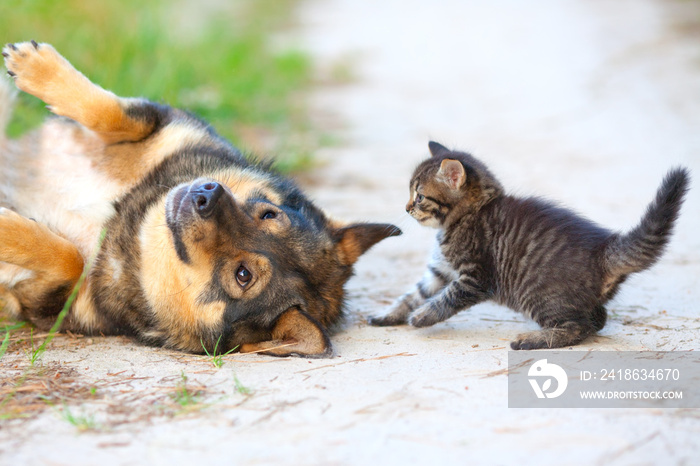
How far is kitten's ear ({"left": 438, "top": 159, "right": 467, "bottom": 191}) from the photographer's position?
13.1ft

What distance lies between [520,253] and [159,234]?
77.2 inches

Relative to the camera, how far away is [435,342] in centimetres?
371

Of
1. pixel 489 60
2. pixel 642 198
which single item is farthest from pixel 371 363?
pixel 489 60

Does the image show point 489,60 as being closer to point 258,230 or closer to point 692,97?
point 692,97

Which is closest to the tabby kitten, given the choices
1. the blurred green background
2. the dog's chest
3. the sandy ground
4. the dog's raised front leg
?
the sandy ground

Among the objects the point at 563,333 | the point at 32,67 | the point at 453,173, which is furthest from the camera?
the point at 32,67

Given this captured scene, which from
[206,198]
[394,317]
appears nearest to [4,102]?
[206,198]

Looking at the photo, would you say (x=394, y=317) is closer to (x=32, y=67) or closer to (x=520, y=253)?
(x=520, y=253)

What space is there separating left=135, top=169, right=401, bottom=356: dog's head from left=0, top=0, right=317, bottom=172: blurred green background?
248cm

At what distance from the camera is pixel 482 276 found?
3.87 m

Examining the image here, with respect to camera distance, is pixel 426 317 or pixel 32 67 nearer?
pixel 426 317

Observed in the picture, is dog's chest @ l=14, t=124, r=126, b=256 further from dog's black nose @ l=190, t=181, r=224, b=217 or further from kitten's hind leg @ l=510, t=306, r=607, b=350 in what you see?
kitten's hind leg @ l=510, t=306, r=607, b=350

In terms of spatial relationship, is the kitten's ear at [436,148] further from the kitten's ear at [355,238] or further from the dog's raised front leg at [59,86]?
the dog's raised front leg at [59,86]

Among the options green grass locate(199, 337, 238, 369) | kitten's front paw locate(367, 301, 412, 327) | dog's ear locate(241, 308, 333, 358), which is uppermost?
kitten's front paw locate(367, 301, 412, 327)
